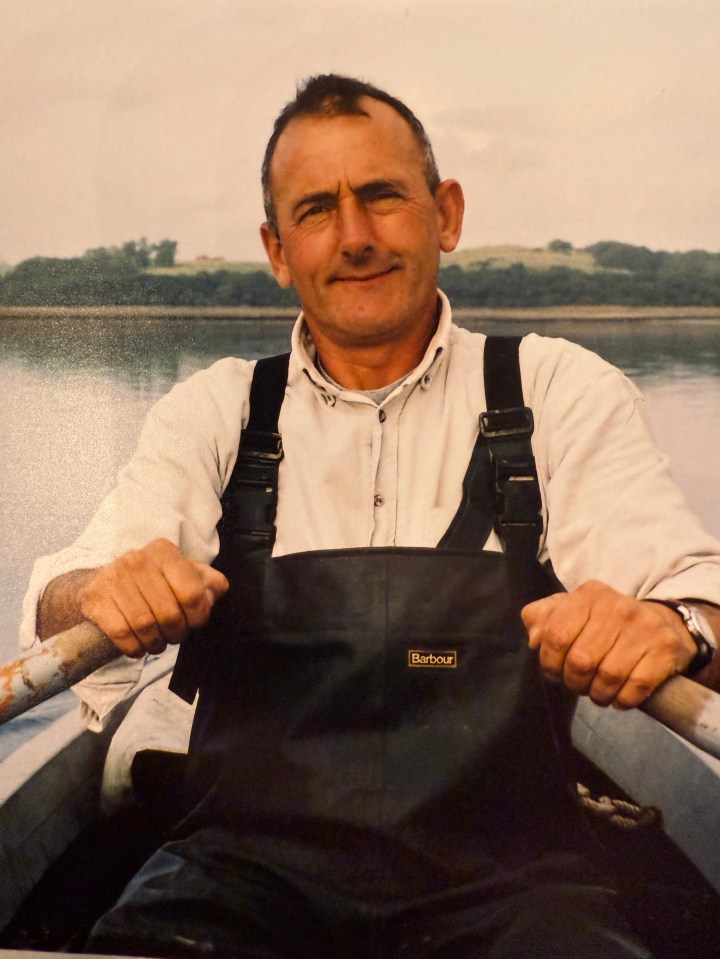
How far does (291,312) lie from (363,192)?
0.68 ft

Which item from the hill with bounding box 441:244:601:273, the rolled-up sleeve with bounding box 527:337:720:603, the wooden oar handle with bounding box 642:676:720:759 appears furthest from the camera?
the hill with bounding box 441:244:601:273

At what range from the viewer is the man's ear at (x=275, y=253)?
107cm

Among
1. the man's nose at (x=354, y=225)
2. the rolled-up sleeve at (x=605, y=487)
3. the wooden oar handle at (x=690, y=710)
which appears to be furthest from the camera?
the man's nose at (x=354, y=225)

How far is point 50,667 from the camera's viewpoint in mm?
725

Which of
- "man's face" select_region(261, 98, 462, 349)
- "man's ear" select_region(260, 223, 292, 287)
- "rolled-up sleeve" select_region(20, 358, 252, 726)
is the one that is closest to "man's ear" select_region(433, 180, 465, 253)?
"man's face" select_region(261, 98, 462, 349)

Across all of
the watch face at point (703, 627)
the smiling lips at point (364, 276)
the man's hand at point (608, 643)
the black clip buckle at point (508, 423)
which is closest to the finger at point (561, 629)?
the man's hand at point (608, 643)

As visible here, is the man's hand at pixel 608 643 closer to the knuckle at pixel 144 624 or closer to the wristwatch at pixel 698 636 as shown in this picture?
the wristwatch at pixel 698 636

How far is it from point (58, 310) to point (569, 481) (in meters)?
0.72

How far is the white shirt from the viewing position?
36.6 inches

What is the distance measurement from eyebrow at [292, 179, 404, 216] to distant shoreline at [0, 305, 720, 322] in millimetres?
169

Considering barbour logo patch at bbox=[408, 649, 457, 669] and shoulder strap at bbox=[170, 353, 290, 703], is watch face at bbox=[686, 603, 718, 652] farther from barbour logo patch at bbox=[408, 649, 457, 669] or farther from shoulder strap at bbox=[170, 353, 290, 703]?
shoulder strap at bbox=[170, 353, 290, 703]

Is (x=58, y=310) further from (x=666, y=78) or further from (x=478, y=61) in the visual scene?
(x=666, y=78)

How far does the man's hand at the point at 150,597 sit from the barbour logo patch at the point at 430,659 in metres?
0.21

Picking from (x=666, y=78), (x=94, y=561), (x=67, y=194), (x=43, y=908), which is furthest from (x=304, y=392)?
(x=43, y=908)
